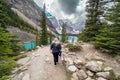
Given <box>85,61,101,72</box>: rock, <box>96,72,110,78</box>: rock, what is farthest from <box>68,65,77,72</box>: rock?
<box>96,72,110,78</box>: rock

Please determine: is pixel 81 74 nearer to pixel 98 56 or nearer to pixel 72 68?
pixel 72 68

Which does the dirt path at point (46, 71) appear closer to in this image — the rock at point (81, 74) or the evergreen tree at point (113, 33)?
the rock at point (81, 74)

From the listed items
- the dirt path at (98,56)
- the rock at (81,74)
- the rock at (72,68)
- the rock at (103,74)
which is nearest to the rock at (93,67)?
the rock at (103,74)

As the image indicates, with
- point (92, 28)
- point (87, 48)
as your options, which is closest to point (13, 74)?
point (87, 48)

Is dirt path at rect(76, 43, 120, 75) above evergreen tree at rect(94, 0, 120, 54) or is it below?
below

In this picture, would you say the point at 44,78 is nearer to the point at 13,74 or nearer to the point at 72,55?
the point at 13,74

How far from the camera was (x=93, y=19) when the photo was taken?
1752 cm

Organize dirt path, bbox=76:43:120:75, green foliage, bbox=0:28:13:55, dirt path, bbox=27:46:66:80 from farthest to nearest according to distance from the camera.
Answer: dirt path, bbox=76:43:120:75 → dirt path, bbox=27:46:66:80 → green foliage, bbox=0:28:13:55

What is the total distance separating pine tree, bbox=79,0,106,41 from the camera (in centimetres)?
1702

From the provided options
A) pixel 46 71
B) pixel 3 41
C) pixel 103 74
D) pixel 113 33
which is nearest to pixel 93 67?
pixel 103 74

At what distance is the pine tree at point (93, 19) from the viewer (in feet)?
55.8

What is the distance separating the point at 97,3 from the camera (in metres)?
17.6

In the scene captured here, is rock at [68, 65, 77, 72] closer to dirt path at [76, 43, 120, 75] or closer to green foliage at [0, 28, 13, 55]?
dirt path at [76, 43, 120, 75]

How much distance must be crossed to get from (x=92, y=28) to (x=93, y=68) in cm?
900
